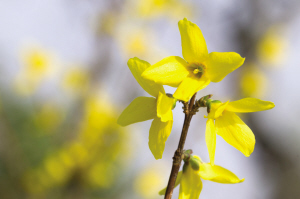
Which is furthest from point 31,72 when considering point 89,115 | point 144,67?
point 144,67

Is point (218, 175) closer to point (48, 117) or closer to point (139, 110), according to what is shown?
point (139, 110)

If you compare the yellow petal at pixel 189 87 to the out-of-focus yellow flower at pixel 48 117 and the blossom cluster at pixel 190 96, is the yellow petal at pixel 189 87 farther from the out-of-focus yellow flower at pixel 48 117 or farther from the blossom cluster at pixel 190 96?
the out-of-focus yellow flower at pixel 48 117

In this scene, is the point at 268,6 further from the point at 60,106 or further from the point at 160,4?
the point at 60,106

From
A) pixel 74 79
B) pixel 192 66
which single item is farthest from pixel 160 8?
pixel 192 66

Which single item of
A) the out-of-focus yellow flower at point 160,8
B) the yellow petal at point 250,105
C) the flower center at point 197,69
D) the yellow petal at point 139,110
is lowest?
the yellow petal at point 139,110

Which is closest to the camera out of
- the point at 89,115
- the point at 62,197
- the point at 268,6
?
the point at 62,197

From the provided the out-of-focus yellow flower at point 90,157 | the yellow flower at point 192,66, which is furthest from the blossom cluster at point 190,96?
the out-of-focus yellow flower at point 90,157

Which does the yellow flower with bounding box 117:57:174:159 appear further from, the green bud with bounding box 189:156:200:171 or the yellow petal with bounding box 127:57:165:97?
the green bud with bounding box 189:156:200:171
